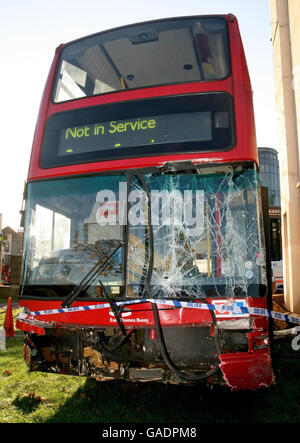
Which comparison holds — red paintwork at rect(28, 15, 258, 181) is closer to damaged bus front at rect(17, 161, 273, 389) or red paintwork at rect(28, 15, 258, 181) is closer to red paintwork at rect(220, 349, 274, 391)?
damaged bus front at rect(17, 161, 273, 389)

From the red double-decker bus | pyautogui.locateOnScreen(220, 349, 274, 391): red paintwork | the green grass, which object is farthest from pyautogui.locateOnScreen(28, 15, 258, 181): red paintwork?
the green grass

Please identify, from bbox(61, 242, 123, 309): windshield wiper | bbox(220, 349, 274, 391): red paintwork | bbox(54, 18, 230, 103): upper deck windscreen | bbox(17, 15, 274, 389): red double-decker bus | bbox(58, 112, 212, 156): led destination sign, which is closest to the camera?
bbox(220, 349, 274, 391): red paintwork

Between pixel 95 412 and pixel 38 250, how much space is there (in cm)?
191

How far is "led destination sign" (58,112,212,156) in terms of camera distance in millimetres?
4129

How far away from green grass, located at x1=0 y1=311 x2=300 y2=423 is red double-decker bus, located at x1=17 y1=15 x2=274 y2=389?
517 millimetres

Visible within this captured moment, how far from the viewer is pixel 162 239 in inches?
153

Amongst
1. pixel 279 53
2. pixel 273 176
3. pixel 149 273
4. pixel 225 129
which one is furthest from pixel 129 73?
pixel 273 176

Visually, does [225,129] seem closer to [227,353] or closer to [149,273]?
[149,273]

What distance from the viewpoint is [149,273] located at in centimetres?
371

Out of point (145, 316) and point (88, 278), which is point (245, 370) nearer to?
point (145, 316)

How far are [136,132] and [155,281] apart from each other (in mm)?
1710

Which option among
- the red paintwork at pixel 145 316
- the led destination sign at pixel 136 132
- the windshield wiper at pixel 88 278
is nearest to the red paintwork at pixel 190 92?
the led destination sign at pixel 136 132

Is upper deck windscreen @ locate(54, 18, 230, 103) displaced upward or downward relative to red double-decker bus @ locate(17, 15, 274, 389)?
upward

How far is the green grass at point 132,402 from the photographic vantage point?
398 centimetres
